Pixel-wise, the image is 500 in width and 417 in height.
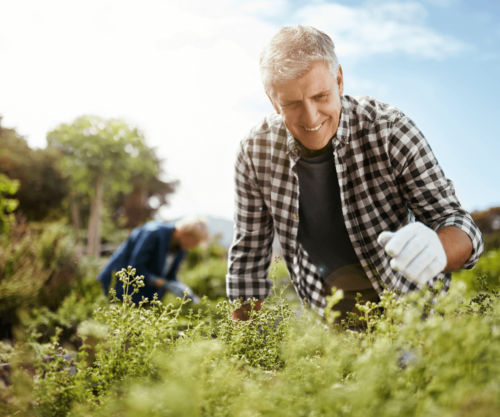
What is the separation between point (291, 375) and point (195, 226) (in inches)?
145

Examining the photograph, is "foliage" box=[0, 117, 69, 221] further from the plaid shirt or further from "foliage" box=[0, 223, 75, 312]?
the plaid shirt

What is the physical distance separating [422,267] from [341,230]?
787 mm

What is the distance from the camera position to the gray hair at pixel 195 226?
4.29 m

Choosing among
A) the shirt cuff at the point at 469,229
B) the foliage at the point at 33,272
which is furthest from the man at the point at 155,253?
the shirt cuff at the point at 469,229

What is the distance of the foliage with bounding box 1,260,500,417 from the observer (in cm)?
51

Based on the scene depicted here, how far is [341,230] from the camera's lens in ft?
5.68

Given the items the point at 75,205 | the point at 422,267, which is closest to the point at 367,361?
the point at 422,267

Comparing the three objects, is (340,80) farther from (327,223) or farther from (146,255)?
(146,255)

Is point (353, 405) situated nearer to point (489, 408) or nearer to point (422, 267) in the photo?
point (489, 408)

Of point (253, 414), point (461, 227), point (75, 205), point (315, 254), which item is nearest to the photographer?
point (253, 414)

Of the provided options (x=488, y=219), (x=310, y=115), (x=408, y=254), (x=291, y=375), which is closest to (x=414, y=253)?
(x=408, y=254)

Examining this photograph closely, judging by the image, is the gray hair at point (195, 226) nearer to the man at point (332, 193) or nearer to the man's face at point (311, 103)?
the man at point (332, 193)

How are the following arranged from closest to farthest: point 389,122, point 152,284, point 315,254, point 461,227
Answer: point 461,227, point 389,122, point 315,254, point 152,284

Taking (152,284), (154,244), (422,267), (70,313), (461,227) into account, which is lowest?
(70,313)
